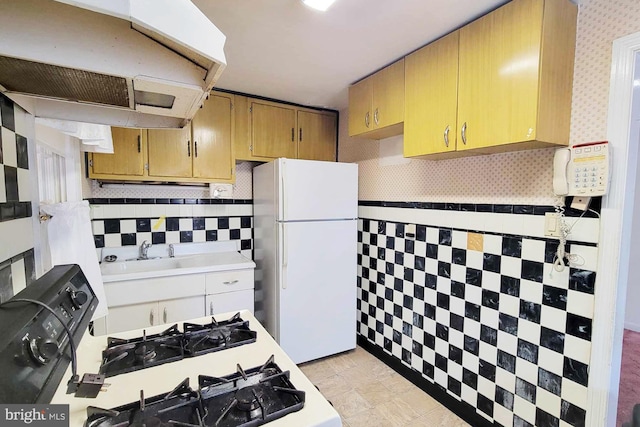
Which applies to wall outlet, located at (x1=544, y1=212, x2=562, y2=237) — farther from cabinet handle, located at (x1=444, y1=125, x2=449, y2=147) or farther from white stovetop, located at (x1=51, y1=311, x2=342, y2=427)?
white stovetop, located at (x1=51, y1=311, x2=342, y2=427)

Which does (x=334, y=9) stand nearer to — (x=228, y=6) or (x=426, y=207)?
(x=228, y=6)

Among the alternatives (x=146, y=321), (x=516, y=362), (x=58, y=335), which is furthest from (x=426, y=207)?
(x=146, y=321)

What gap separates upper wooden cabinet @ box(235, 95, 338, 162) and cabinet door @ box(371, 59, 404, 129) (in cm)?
90

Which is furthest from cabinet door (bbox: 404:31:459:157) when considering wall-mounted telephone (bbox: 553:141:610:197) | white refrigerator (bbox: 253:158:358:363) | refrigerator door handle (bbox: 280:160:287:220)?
refrigerator door handle (bbox: 280:160:287:220)

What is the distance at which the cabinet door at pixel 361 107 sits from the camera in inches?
85.1

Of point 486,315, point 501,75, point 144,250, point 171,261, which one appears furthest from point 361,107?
point 144,250

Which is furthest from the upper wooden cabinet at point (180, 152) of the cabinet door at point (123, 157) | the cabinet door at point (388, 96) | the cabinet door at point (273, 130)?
the cabinet door at point (388, 96)

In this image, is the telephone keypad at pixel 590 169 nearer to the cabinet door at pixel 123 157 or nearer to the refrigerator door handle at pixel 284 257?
the refrigerator door handle at pixel 284 257

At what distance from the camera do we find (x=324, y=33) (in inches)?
64.1

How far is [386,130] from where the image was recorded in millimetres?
2146

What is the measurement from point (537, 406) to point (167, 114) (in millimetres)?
2093

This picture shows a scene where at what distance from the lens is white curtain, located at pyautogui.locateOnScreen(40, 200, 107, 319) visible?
122cm

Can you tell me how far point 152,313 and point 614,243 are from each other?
2.60m

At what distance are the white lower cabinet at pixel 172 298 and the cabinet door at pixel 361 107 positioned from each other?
4.62 feet
